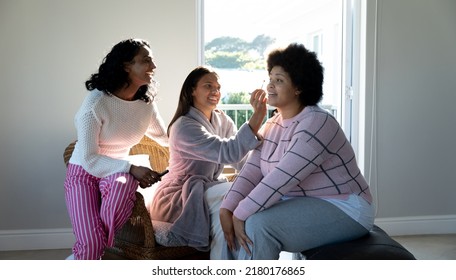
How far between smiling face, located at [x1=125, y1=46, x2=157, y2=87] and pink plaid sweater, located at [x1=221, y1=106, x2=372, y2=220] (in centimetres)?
61

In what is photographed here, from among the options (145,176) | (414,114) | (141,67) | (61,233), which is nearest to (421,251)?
(414,114)

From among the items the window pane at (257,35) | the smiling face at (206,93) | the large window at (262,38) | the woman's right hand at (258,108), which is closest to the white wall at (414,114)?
the large window at (262,38)

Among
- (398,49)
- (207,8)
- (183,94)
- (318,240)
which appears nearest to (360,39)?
(398,49)

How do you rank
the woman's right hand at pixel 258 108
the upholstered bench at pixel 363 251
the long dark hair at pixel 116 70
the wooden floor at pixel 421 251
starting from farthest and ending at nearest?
1. the wooden floor at pixel 421 251
2. the long dark hair at pixel 116 70
3. the woman's right hand at pixel 258 108
4. the upholstered bench at pixel 363 251

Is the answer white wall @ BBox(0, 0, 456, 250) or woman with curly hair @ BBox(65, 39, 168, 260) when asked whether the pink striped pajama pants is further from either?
white wall @ BBox(0, 0, 456, 250)

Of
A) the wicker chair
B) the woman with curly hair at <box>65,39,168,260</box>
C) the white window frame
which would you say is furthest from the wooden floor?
the woman with curly hair at <box>65,39,168,260</box>

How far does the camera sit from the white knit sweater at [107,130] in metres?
1.86

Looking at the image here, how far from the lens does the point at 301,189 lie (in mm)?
1611

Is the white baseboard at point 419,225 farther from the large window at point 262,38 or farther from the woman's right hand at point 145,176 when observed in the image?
the woman's right hand at point 145,176

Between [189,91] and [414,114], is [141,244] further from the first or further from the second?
[414,114]

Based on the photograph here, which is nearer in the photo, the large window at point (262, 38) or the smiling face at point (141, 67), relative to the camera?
the smiling face at point (141, 67)

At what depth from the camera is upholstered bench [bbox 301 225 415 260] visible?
1.50 metres

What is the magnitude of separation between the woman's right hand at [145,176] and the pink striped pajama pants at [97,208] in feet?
0.08

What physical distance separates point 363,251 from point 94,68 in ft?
5.74
